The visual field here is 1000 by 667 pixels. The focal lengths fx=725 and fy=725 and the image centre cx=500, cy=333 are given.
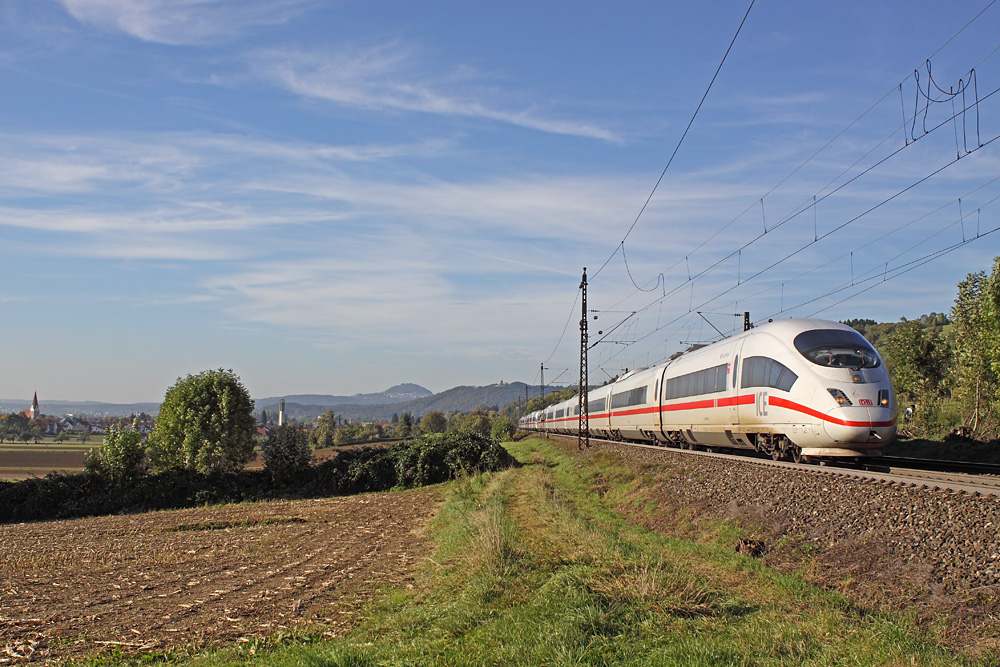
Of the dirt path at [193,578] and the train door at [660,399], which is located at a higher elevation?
the train door at [660,399]

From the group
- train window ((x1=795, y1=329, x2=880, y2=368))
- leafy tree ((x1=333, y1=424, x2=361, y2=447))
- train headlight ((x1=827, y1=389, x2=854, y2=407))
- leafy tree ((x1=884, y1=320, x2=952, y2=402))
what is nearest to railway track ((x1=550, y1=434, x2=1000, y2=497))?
train headlight ((x1=827, y1=389, x2=854, y2=407))

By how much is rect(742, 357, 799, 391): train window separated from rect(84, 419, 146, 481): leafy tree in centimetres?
3787

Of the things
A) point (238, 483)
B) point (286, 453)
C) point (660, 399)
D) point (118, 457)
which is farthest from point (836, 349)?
point (118, 457)

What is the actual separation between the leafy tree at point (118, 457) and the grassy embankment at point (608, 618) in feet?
120

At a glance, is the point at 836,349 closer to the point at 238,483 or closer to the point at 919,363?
the point at 919,363

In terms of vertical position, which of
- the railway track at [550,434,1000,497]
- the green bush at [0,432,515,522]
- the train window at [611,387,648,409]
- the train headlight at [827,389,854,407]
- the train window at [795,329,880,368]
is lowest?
the green bush at [0,432,515,522]

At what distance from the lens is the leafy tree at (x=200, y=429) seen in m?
43.2

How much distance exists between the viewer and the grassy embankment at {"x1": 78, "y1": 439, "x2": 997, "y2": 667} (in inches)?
289

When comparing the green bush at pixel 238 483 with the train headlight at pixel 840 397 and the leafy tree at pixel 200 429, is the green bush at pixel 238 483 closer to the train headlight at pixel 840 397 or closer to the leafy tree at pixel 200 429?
the leafy tree at pixel 200 429

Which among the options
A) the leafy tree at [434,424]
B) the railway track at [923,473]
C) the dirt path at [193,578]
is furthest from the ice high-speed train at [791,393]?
the leafy tree at [434,424]

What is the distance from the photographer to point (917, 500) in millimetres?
10828

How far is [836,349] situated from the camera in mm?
17422

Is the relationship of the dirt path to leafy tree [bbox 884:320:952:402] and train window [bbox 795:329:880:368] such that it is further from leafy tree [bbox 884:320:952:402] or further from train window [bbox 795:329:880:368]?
leafy tree [bbox 884:320:952:402]

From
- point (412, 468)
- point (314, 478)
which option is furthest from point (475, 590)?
point (314, 478)
